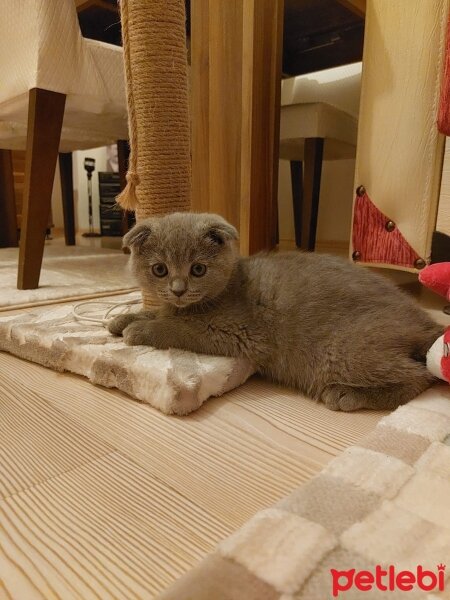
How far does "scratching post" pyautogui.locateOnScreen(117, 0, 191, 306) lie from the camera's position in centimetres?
111

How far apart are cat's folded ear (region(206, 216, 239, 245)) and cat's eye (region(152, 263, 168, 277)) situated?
0.12 metres

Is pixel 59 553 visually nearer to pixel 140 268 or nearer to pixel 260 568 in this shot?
pixel 260 568

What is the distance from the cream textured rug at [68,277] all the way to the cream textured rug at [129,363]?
0.21m

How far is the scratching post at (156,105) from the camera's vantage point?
3.66ft

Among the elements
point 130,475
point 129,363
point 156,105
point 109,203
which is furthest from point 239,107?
point 109,203

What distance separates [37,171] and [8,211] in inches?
79.8

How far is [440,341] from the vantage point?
0.76 m

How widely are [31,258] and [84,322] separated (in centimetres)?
64

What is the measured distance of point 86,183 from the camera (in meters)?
4.79

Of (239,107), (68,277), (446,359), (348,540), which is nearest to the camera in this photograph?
(348,540)

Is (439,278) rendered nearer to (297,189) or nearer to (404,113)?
(404,113)

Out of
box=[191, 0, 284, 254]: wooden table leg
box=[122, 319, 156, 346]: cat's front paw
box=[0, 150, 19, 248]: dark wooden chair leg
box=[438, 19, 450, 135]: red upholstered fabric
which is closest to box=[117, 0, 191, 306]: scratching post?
box=[122, 319, 156, 346]: cat's front paw

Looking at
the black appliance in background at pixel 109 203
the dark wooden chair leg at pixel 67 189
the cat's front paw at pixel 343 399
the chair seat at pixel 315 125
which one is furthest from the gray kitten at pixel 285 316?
the black appliance in background at pixel 109 203

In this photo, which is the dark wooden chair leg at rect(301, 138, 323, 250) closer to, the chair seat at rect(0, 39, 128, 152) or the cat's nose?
the chair seat at rect(0, 39, 128, 152)
